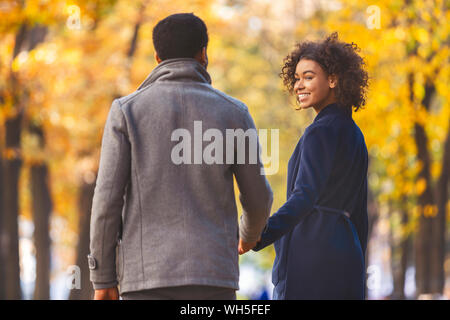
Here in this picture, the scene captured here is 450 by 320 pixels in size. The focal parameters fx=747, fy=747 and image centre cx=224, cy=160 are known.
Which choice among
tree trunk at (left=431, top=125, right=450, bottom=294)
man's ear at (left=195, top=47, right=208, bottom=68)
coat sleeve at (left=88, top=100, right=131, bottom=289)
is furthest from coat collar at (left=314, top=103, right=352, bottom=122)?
tree trunk at (left=431, top=125, right=450, bottom=294)

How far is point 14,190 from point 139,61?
3.66 metres

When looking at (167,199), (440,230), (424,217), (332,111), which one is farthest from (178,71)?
(440,230)

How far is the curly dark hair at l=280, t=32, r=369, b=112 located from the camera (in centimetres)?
395

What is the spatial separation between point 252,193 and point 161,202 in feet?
1.47

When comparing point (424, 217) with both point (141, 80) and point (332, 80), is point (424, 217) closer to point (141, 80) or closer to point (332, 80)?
point (141, 80)

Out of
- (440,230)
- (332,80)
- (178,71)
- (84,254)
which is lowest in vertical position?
(178,71)

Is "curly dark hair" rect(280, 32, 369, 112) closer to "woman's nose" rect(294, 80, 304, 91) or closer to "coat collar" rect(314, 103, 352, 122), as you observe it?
"coat collar" rect(314, 103, 352, 122)

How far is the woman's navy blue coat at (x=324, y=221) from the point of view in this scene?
11.8ft

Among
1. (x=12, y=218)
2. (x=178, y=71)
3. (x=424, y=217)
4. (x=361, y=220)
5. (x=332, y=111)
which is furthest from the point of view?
(x=12, y=218)

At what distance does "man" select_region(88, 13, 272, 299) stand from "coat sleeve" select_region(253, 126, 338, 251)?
0.37 meters

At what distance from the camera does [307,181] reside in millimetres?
3682

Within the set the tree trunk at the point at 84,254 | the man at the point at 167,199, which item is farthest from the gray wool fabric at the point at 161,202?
the tree trunk at the point at 84,254

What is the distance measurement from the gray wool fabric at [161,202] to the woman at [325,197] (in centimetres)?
42

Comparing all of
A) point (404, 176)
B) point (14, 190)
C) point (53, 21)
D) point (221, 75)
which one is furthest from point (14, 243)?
point (221, 75)
